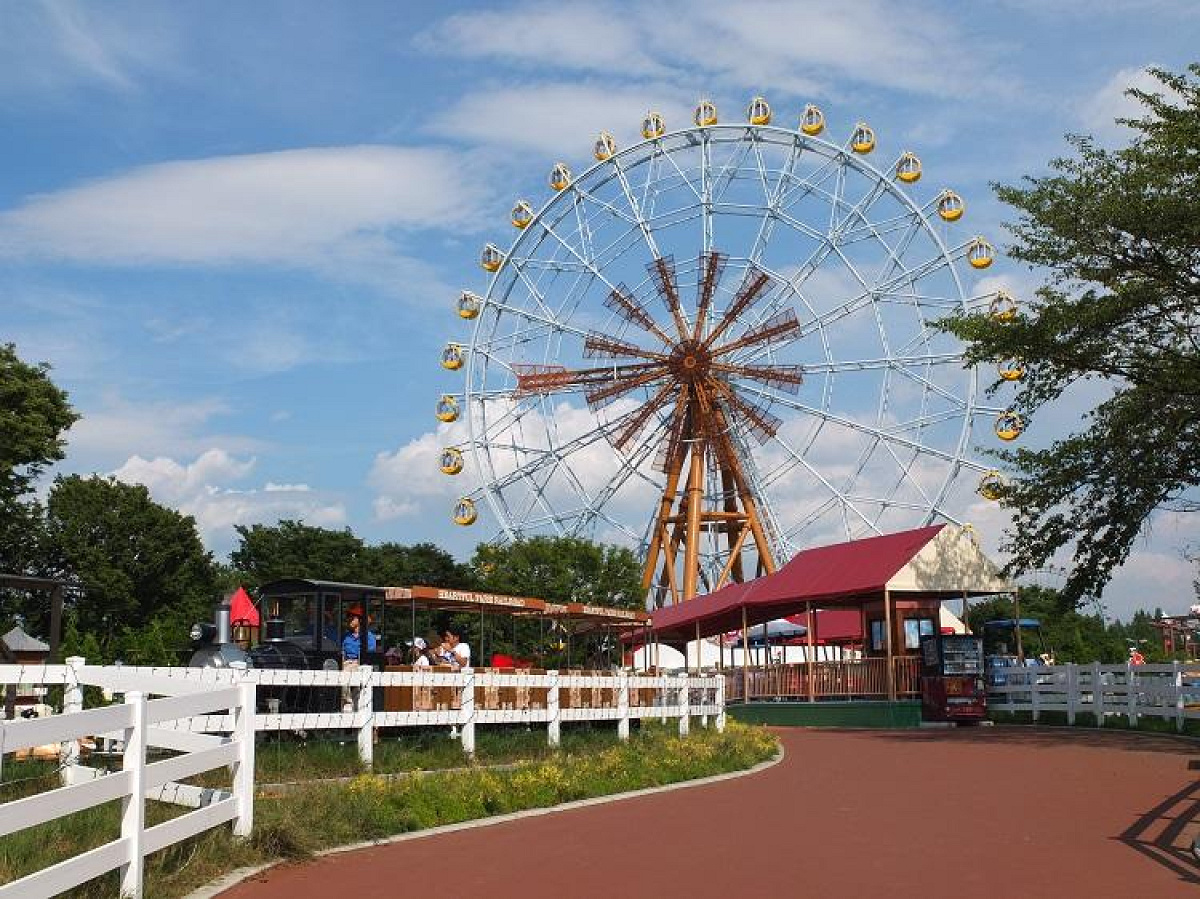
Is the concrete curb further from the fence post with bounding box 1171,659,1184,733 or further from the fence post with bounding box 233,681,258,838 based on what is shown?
the fence post with bounding box 1171,659,1184,733

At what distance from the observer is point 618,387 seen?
2002 inches

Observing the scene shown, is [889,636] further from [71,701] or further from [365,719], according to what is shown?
[71,701]

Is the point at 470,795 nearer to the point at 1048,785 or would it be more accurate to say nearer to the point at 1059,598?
the point at 1048,785

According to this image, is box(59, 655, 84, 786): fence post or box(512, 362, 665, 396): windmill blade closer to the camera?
box(59, 655, 84, 786): fence post

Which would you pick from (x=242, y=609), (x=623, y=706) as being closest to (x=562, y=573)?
(x=242, y=609)

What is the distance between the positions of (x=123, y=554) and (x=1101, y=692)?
50.7m

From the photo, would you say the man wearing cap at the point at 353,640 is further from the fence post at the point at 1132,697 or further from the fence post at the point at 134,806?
the fence post at the point at 1132,697

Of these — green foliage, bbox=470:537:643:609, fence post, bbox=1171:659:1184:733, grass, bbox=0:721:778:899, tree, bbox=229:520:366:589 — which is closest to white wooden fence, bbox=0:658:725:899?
grass, bbox=0:721:778:899

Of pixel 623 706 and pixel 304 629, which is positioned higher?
pixel 304 629

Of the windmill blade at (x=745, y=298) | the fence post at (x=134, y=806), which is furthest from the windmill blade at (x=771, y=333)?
the fence post at (x=134, y=806)

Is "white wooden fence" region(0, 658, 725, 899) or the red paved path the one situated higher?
"white wooden fence" region(0, 658, 725, 899)

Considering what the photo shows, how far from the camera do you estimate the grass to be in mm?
8320

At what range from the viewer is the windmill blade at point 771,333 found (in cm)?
4849

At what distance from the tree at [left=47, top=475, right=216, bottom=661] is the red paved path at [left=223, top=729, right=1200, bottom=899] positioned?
53.8m
